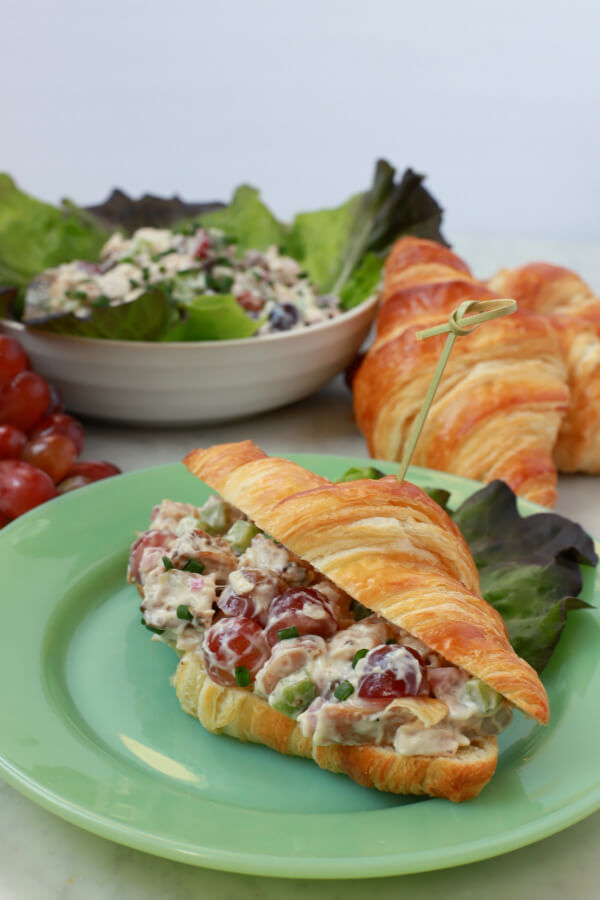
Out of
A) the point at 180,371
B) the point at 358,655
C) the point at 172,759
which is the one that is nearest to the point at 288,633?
the point at 358,655

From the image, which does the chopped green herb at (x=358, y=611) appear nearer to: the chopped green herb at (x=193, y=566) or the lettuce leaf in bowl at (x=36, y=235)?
the chopped green herb at (x=193, y=566)

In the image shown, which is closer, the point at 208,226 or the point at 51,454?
the point at 51,454

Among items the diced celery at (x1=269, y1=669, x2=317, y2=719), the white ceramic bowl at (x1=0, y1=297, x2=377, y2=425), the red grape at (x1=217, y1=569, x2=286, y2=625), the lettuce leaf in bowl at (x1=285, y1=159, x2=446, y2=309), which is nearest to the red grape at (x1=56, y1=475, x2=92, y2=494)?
the white ceramic bowl at (x1=0, y1=297, x2=377, y2=425)

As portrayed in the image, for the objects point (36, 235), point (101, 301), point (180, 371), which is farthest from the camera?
point (36, 235)

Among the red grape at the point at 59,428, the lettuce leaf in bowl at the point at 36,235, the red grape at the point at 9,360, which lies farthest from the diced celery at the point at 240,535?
the lettuce leaf in bowl at the point at 36,235

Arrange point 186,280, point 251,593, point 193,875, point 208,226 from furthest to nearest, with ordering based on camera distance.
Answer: point 208,226, point 186,280, point 251,593, point 193,875

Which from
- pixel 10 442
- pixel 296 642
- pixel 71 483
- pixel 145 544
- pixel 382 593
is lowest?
pixel 71 483

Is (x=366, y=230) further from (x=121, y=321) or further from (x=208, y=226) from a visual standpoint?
(x=121, y=321)

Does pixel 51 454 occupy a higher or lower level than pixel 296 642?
lower
